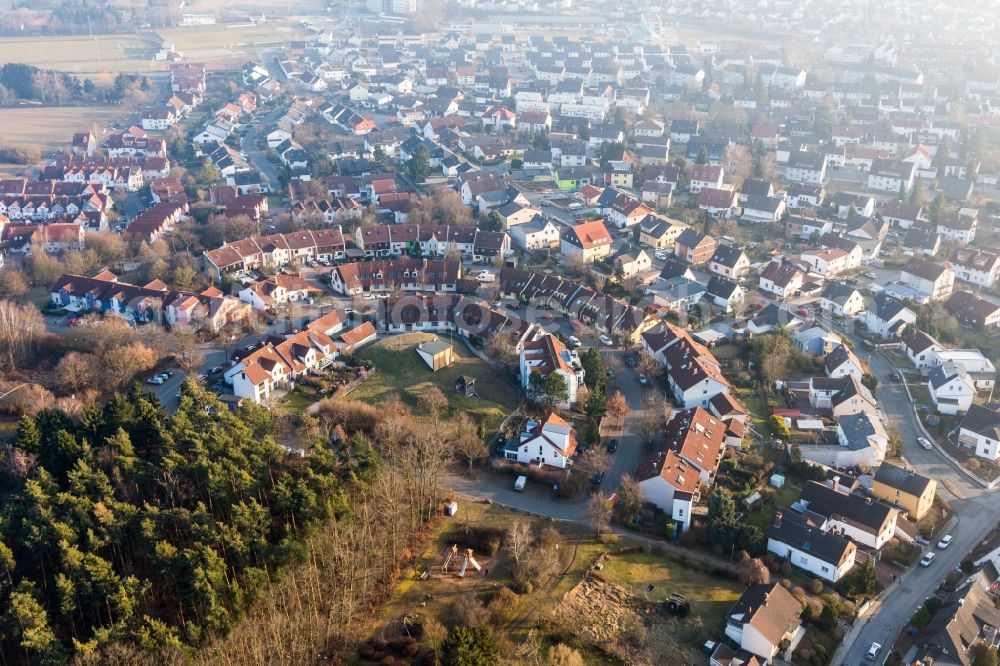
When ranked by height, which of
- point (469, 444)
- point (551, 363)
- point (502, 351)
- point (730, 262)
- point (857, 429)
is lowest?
point (469, 444)

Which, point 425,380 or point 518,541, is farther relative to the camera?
point 425,380

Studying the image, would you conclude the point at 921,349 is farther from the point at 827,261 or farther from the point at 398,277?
the point at 398,277

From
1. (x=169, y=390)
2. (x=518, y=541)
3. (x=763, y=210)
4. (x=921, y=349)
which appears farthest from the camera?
(x=763, y=210)

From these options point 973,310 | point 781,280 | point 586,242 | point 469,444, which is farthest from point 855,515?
point 586,242

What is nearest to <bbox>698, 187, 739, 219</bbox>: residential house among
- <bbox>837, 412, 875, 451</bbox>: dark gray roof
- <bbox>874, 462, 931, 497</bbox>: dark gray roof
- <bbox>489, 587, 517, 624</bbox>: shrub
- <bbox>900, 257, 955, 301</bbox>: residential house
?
<bbox>900, 257, 955, 301</bbox>: residential house

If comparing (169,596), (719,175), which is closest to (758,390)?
(169,596)

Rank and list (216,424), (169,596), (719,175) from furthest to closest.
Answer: (719,175) → (216,424) → (169,596)

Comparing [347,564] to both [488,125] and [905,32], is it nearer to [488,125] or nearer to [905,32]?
[488,125]

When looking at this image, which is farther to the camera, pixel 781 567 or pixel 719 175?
pixel 719 175
